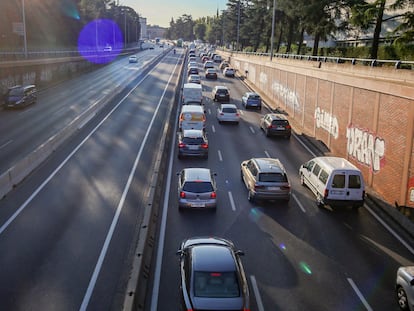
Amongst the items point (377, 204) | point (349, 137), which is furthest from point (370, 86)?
point (377, 204)

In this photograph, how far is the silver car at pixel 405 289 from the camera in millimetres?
10797

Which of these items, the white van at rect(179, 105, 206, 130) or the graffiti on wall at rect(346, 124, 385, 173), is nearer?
the graffiti on wall at rect(346, 124, 385, 173)

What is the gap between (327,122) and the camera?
2895 cm

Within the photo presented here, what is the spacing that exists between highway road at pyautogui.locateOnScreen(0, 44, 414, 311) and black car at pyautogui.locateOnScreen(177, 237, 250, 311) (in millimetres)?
1361

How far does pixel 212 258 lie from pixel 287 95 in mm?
32849

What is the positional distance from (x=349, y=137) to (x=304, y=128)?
9815 mm

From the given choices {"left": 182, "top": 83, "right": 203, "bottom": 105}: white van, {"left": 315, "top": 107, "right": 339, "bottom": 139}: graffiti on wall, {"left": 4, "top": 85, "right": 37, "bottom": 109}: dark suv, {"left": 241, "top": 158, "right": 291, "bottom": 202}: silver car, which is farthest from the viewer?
{"left": 182, "top": 83, "right": 203, "bottom": 105}: white van

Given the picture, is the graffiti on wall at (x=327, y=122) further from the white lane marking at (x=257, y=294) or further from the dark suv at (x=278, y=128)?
the white lane marking at (x=257, y=294)

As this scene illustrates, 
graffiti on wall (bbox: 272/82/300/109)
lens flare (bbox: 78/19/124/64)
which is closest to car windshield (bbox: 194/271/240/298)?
graffiti on wall (bbox: 272/82/300/109)

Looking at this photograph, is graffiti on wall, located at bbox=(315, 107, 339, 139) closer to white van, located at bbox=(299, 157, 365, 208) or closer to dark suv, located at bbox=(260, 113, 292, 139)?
dark suv, located at bbox=(260, 113, 292, 139)

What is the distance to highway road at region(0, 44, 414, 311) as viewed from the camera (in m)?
11.9

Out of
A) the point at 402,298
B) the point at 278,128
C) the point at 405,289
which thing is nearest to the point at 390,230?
the point at 402,298

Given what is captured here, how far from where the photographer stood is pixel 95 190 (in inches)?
781

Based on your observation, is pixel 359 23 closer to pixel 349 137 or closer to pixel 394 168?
pixel 349 137
